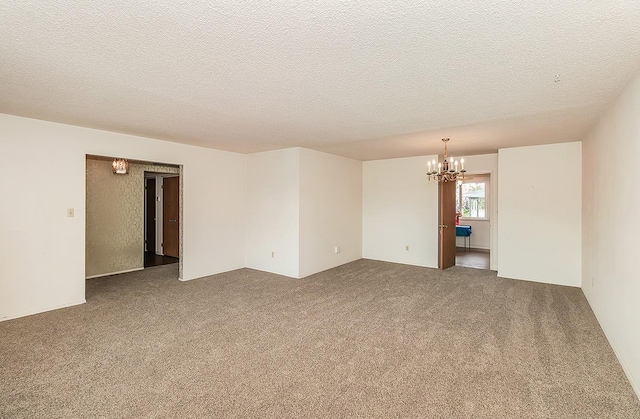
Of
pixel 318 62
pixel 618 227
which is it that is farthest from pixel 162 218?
pixel 618 227

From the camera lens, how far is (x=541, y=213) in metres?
5.20

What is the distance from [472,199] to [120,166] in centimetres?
943

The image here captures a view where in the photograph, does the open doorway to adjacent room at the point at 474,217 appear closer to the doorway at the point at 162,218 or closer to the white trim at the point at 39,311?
the doorway at the point at 162,218

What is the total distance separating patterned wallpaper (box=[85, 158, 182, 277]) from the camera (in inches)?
220

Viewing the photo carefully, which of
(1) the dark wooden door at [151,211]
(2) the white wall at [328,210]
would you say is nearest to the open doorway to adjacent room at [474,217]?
(2) the white wall at [328,210]

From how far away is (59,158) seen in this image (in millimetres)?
3936

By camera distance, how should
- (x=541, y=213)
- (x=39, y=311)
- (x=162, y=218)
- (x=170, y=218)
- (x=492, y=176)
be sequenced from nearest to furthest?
(x=39, y=311)
(x=541, y=213)
(x=492, y=176)
(x=170, y=218)
(x=162, y=218)

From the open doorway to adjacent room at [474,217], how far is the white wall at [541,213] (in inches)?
110

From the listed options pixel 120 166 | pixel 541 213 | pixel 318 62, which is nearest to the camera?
pixel 318 62

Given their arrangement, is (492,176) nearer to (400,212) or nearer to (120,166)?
(400,212)

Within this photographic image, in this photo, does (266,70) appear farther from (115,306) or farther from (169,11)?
(115,306)

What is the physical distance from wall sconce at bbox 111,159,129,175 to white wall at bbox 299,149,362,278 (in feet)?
10.7

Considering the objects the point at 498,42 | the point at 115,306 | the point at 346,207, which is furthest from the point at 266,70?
the point at 346,207

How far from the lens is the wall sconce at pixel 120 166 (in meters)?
5.50
